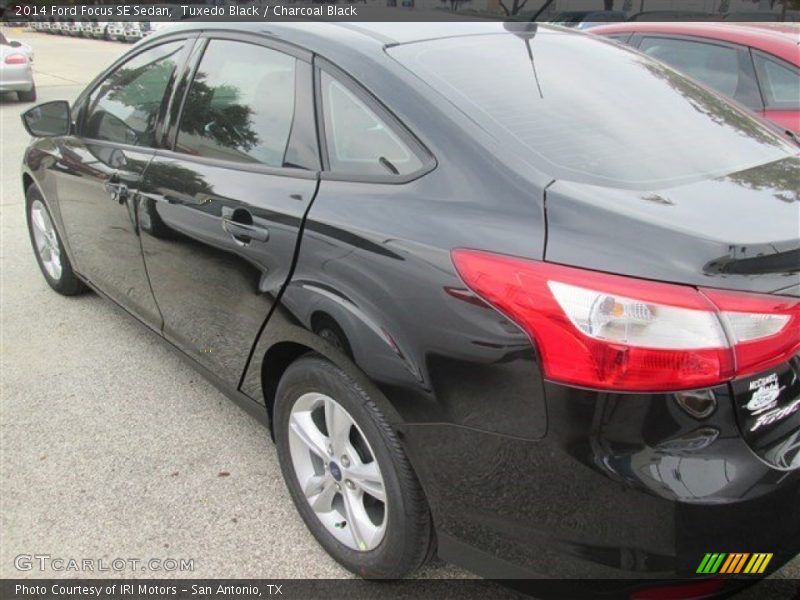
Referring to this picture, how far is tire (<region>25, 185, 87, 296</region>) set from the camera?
13.6ft

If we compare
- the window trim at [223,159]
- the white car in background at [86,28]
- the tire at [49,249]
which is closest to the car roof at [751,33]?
the window trim at [223,159]

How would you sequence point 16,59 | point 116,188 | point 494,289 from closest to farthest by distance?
1. point 494,289
2. point 116,188
3. point 16,59

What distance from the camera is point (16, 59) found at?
13.4 m

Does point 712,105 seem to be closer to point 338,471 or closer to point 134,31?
point 338,471

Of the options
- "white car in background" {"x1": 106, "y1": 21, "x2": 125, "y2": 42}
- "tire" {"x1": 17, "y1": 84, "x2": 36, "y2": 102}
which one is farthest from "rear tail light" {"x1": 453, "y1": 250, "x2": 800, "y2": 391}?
"white car in background" {"x1": 106, "y1": 21, "x2": 125, "y2": 42}

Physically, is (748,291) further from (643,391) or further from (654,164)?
(654,164)

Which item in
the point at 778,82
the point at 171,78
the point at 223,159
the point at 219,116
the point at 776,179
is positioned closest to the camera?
the point at 776,179

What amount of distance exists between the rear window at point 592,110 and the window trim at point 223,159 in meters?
0.35

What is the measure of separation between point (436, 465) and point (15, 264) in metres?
4.49

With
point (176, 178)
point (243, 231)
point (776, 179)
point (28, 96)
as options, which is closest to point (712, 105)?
point (776, 179)

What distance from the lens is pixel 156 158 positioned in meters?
2.78

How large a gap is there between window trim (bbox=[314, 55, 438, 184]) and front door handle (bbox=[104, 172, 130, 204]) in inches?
47.8

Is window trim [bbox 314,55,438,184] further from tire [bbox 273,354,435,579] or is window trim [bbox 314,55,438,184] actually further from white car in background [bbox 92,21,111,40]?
white car in background [bbox 92,21,111,40]

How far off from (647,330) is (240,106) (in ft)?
5.74
